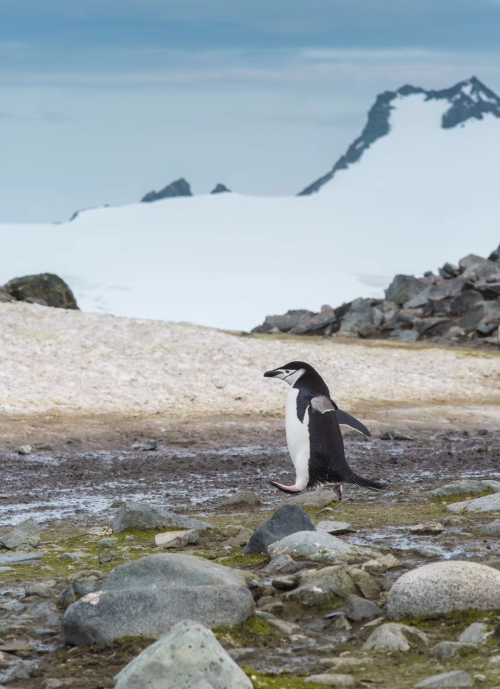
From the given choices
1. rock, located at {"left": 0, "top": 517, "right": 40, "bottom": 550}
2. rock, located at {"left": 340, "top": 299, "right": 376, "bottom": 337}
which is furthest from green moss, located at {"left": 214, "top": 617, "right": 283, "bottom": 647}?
rock, located at {"left": 340, "top": 299, "right": 376, "bottom": 337}

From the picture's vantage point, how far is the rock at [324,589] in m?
5.26

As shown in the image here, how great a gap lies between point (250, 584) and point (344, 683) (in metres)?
1.58

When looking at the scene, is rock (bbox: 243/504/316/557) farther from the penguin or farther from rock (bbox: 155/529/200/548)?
the penguin

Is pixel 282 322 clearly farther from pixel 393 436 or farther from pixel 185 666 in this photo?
pixel 185 666

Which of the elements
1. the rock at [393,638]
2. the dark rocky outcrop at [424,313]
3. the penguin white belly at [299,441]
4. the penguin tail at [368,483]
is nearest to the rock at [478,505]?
the penguin tail at [368,483]

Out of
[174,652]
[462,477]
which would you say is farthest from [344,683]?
[462,477]

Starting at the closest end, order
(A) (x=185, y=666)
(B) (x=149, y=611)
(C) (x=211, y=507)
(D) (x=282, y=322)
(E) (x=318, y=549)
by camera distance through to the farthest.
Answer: (A) (x=185, y=666)
(B) (x=149, y=611)
(E) (x=318, y=549)
(C) (x=211, y=507)
(D) (x=282, y=322)

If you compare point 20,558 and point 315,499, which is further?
point 315,499

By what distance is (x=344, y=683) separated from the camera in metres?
4.04

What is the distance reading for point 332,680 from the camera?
4066 mm

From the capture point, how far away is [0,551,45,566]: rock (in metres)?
6.80

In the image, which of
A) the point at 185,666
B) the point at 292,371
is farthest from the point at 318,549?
the point at 292,371

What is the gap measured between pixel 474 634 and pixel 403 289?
35.8m

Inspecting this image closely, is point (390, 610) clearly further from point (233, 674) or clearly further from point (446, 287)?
point (446, 287)
